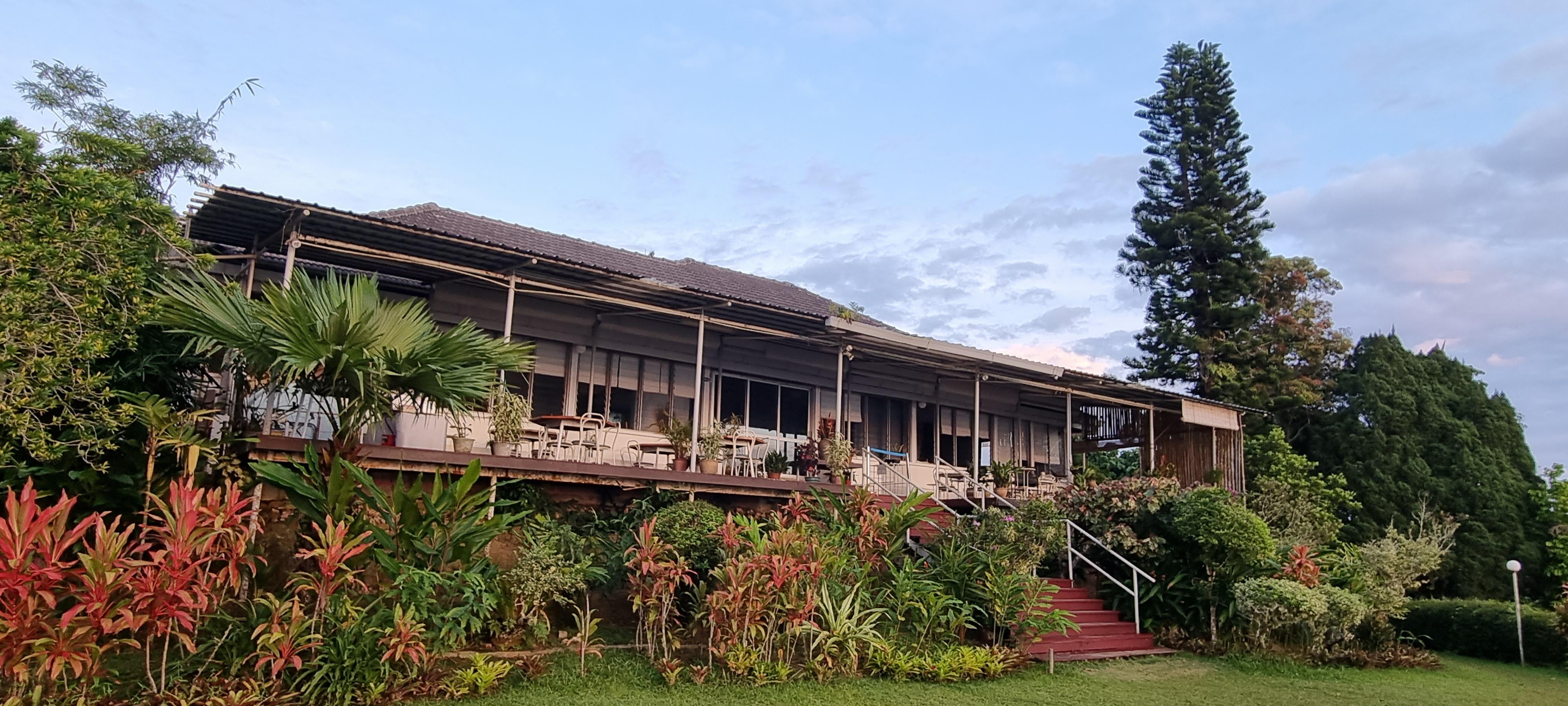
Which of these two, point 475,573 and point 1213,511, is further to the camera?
point 1213,511

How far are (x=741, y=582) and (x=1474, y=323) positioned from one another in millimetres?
20177

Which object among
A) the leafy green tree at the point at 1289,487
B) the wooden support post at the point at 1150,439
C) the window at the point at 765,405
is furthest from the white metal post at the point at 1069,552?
the wooden support post at the point at 1150,439

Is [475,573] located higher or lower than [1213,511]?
lower

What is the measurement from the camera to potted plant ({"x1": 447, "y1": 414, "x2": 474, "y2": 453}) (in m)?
10.1

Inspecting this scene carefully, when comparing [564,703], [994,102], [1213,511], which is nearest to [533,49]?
[994,102]

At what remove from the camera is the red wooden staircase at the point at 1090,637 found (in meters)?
10.2

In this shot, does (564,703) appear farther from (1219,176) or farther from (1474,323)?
(1219,176)

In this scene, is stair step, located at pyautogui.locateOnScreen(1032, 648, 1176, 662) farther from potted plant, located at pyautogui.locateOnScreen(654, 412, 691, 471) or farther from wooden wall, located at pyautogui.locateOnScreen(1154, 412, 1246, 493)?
wooden wall, located at pyautogui.locateOnScreen(1154, 412, 1246, 493)

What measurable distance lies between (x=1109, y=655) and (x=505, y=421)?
6.91 metres

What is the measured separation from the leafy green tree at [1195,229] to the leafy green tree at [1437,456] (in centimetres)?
298

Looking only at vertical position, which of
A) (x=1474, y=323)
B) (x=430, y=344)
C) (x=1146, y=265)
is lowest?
(x=430, y=344)

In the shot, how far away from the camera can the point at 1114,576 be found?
1229 centimetres

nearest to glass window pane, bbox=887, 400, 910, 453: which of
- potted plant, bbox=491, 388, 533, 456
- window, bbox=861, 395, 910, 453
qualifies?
window, bbox=861, 395, 910, 453

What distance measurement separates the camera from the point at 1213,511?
37.4 ft
